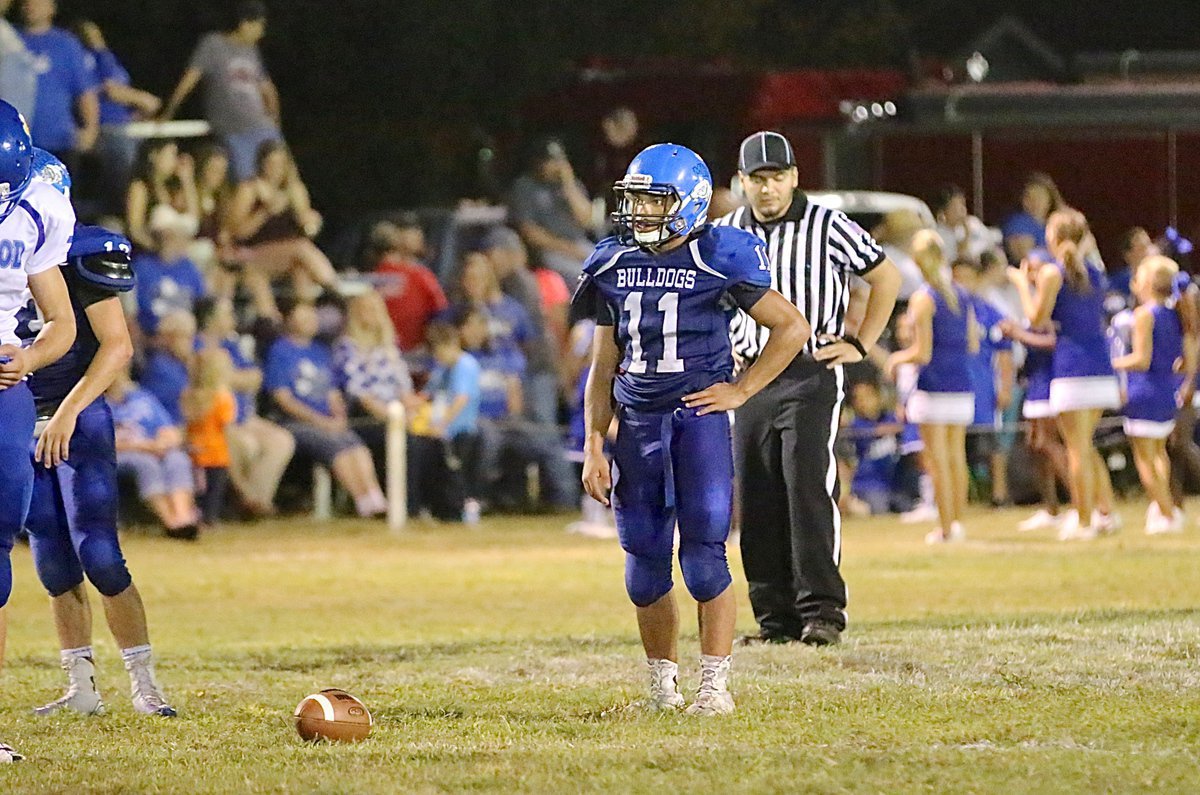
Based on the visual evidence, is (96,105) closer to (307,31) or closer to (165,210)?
(165,210)

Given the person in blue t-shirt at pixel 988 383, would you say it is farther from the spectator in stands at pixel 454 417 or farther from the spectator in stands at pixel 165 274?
the spectator in stands at pixel 165 274

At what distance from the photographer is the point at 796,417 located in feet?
29.7

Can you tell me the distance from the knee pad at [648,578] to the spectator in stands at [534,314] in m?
9.88

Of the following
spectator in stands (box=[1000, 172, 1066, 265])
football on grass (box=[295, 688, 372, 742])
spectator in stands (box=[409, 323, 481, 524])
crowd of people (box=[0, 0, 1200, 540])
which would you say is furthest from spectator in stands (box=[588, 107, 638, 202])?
football on grass (box=[295, 688, 372, 742])

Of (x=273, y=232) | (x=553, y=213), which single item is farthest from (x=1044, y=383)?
(x=273, y=232)

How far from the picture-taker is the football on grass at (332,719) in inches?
262

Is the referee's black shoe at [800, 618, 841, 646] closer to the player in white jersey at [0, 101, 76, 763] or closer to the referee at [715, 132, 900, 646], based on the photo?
the referee at [715, 132, 900, 646]

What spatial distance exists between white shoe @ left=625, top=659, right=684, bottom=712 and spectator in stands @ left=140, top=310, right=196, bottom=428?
338 inches

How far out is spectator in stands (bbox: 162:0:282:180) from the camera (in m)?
17.0

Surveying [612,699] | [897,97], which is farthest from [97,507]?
[897,97]

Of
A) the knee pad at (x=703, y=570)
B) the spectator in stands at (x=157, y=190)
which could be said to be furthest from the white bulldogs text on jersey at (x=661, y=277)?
the spectator in stands at (x=157, y=190)

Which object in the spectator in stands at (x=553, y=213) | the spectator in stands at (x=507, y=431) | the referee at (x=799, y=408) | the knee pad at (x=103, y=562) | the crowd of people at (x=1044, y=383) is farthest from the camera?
the spectator in stands at (x=553, y=213)

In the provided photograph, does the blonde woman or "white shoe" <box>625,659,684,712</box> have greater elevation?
the blonde woman

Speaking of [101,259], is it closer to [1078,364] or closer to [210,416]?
[210,416]
